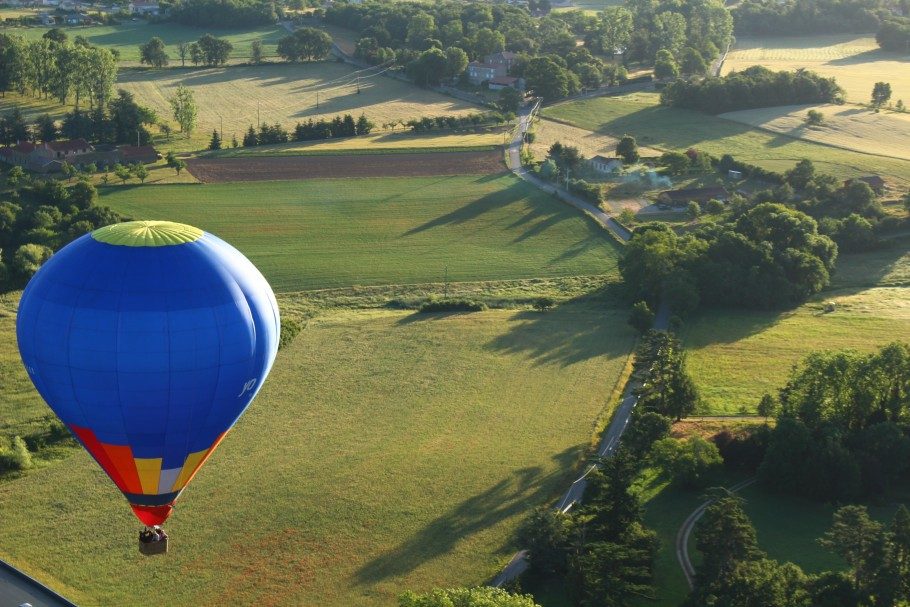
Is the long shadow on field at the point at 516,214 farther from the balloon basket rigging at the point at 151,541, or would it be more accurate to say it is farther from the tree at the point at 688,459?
the balloon basket rigging at the point at 151,541

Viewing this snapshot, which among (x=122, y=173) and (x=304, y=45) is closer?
(x=122, y=173)

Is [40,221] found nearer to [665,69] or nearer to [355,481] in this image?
[355,481]

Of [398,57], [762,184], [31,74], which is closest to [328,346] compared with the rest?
[762,184]

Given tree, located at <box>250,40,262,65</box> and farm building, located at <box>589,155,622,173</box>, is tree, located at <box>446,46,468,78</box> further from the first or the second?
farm building, located at <box>589,155,622,173</box>

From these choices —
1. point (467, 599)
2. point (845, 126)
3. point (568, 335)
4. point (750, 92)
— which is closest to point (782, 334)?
point (568, 335)

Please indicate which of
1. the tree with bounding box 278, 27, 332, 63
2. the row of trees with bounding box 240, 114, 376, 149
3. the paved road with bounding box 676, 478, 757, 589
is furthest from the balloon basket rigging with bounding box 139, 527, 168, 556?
the tree with bounding box 278, 27, 332, 63
